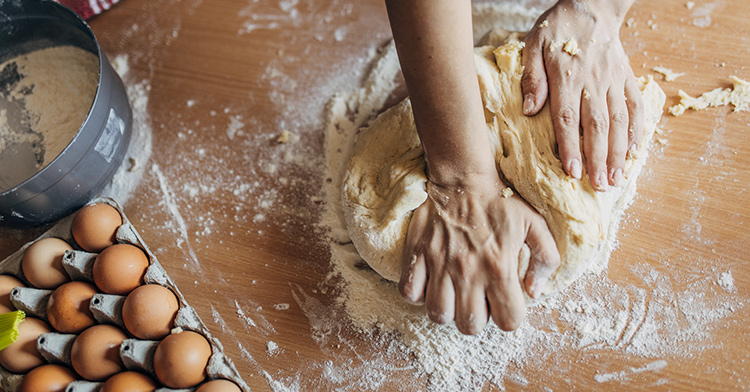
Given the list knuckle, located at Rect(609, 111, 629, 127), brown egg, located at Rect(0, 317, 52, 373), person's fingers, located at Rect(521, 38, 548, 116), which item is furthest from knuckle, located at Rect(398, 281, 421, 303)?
→ brown egg, located at Rect(0, 317, 52, 373)

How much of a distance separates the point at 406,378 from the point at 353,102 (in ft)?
2.26

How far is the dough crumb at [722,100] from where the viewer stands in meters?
1.16

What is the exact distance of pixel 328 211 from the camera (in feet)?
3.91

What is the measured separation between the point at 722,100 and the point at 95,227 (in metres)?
1.44

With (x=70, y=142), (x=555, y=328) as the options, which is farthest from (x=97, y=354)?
(x=555, y=328)

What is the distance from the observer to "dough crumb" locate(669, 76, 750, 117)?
116cm

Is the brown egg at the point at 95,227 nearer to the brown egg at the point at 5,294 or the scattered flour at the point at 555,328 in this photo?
the brown egg at the point at 5,294

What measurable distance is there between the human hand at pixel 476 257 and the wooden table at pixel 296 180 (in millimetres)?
188

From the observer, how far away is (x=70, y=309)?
100 centimetres

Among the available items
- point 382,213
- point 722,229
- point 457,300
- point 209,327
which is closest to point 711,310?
point 722,229

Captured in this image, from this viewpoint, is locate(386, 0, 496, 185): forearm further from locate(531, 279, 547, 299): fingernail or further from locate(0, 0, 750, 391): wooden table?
locate(0, 0, 750, 391): wooden table

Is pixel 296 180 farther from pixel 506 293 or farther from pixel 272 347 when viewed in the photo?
pixel 506 293

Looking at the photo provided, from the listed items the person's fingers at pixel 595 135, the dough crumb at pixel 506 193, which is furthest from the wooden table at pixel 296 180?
the dough crumb at pixel 506 193

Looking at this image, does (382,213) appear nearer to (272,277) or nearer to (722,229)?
(272,277)
